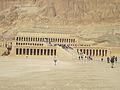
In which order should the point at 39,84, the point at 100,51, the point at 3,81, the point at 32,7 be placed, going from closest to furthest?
the point at 39,84
the point at 3,81
the point at 100,51
the point at 32,7

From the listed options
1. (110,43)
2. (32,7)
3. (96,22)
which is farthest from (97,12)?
(110,43)

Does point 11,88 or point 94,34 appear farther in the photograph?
point 94,34

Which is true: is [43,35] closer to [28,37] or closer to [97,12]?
[28,37]

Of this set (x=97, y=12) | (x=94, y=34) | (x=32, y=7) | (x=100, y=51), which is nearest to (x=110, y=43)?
(x=94, y=34)

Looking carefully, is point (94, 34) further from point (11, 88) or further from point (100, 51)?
point (11, 88)

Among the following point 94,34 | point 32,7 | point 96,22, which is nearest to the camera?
point 94,34

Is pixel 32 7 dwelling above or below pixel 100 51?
above
